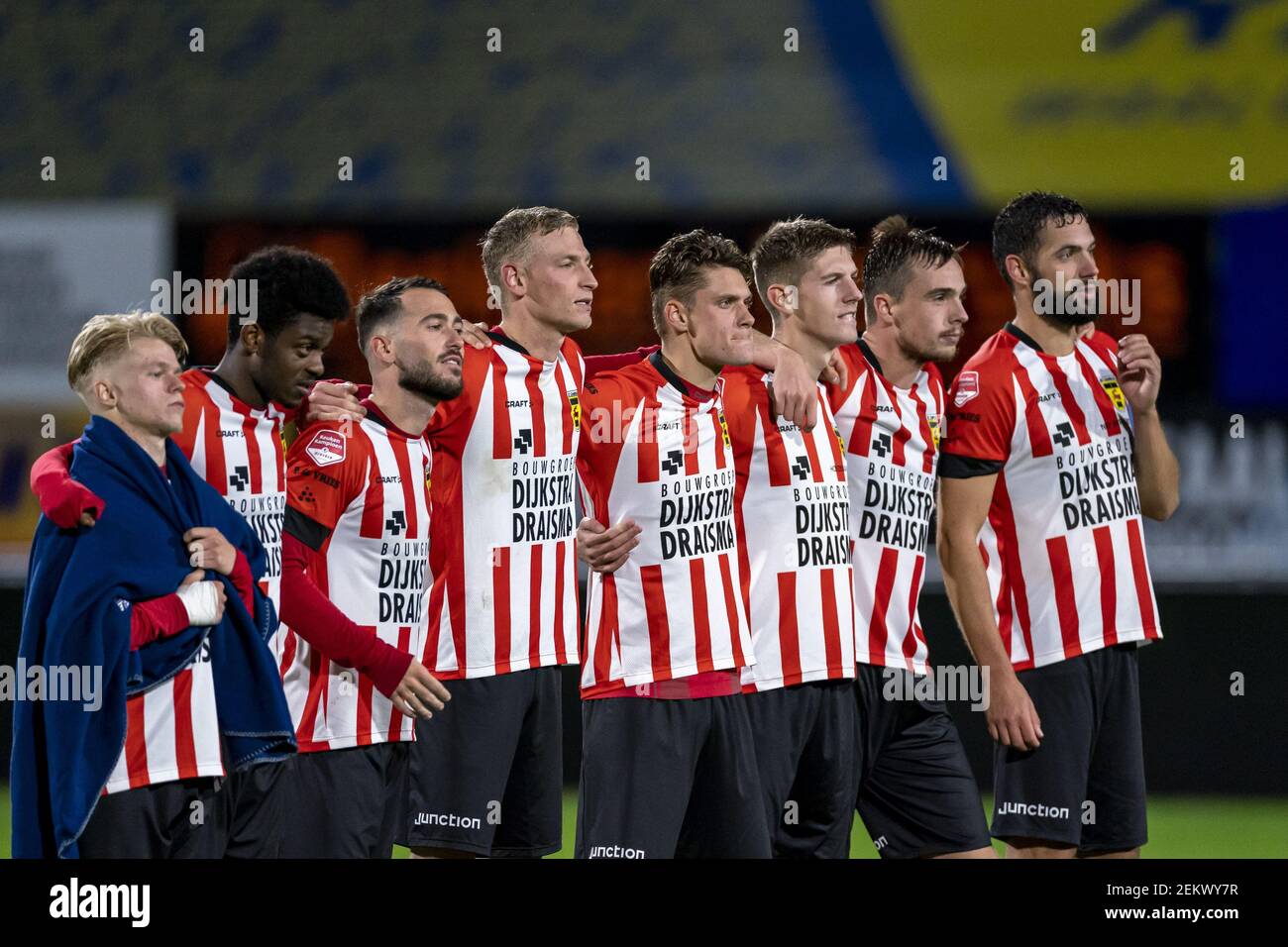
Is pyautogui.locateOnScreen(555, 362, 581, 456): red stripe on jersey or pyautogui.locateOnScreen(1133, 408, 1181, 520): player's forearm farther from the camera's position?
pyautogui.locateOnScreen(1133, 408, 1181, 520): player's forearm

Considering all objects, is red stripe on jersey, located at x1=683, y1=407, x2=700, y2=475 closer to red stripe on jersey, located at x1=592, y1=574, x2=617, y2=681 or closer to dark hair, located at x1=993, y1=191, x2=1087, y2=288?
red stripe on jersey, located at x1=592, y1=574, x2=617, y2=681

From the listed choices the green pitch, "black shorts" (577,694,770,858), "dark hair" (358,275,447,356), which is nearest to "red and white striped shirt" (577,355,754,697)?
"black shorts" (577,694,770,858)

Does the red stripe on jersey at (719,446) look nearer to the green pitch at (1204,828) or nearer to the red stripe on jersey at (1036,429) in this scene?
the red stripe on jersey at (1036,429)

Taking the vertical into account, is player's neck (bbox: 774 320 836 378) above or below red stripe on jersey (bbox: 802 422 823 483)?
above

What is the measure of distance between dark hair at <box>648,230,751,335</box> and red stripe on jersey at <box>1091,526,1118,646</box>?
1.42 meters

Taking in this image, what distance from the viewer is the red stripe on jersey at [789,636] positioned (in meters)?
5.04

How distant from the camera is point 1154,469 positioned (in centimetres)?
552

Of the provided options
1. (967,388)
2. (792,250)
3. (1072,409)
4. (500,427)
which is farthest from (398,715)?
(1072,409)

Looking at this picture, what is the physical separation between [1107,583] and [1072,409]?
0.57 meters

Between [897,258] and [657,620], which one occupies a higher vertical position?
[897,258]

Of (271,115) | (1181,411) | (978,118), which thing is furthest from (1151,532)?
(271,115)

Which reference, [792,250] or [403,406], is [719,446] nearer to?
[792,250]

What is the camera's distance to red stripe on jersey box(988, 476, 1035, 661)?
545 centimetres

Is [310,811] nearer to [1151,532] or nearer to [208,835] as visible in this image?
[208,835]
